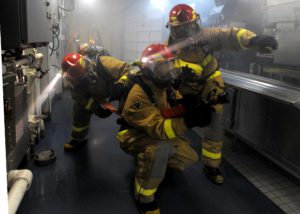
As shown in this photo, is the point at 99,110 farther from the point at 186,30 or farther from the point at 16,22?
the point at 16,22

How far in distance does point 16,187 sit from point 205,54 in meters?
1.88

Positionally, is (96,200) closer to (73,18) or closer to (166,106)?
(166,106)

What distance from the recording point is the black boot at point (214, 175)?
2.42 m

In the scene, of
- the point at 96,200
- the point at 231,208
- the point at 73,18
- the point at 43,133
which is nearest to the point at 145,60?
the point at 96,200

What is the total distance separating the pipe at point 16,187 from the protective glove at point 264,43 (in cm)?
193

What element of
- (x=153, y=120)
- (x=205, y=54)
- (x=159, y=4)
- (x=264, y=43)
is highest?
(x=159, y=4)

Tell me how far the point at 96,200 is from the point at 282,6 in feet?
8.16

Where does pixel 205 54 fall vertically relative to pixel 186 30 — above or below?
below

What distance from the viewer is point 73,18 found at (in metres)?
7.98

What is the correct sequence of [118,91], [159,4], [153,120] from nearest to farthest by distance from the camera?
[153,120], [118,91], [159,4]

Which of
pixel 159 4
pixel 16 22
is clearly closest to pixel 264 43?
pixel 16 22

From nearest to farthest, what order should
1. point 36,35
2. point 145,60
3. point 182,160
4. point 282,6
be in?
point 36,35 → point 145,60 → point 182,160 → point 282,6

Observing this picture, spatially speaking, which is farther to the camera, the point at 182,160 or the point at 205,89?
the point at 205,89

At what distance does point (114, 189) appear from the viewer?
231cm
